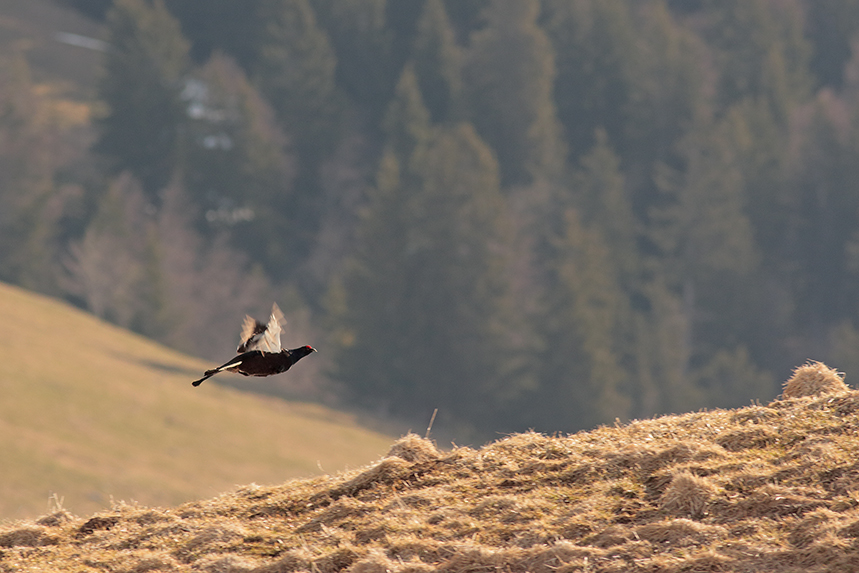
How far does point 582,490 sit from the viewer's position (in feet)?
26.2

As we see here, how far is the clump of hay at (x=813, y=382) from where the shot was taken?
9.51m

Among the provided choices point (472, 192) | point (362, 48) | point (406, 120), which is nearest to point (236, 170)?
point (406, 120)

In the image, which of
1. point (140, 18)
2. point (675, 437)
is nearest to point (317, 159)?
point (140, 18)

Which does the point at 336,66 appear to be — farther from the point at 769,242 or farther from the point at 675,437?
the point at 675,437

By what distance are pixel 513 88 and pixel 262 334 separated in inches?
4188

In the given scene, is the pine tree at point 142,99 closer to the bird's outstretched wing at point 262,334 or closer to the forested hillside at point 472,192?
the forested hillside at point 472,192

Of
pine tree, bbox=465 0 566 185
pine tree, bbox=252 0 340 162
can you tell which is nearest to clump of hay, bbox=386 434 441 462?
pine tree, bbox=465 0 566 185

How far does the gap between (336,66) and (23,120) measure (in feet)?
105

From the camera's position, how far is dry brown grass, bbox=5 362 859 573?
695 centimetres

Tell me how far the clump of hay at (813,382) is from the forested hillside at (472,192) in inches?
2768

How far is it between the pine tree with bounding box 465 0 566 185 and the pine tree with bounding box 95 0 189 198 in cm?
2806

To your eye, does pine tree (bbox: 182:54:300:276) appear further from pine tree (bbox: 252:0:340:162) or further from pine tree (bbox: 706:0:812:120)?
pine tree (bbox: 706:0:812:120)

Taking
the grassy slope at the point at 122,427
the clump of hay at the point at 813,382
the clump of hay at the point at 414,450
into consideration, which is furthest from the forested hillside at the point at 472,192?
the clump of hay at the point at 414,450

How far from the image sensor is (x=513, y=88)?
369 feet
